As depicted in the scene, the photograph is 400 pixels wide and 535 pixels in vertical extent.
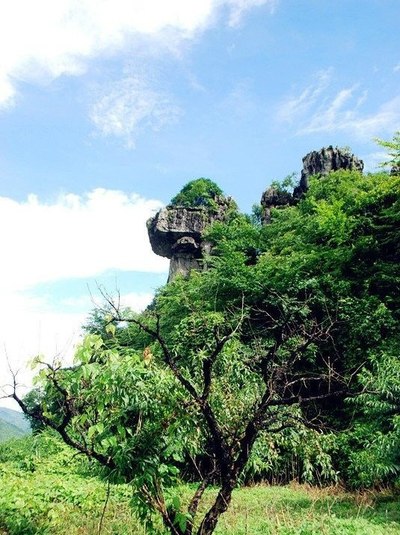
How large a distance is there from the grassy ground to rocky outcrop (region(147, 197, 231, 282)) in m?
24.1

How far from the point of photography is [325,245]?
19.8 meters

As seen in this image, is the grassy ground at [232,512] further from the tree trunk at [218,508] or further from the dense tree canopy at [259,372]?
the tree trunk at [218,508]

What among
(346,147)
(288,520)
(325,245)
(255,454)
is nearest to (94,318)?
(325,245)

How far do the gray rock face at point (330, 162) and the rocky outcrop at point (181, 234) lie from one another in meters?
8.77

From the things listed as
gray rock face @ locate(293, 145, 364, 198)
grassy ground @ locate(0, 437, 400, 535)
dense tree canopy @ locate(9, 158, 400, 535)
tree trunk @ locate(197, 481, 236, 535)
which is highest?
gray rock face @ locate(293, 145, 364, 198)

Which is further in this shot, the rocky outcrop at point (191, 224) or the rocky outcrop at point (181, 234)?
the rocky outcrop at point (181, 234)

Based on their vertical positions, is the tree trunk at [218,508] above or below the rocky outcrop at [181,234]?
below

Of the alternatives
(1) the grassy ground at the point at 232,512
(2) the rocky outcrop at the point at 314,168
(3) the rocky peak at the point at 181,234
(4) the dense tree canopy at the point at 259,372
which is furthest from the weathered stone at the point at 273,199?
(1) the grassy ground at the point at 232,512

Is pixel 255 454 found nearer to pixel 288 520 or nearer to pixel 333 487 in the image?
pixel 288 520

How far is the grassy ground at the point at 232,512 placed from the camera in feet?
23.9

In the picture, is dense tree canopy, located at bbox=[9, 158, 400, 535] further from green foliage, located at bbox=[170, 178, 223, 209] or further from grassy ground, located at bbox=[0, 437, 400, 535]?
green foliage, located at bbox=[170, 178, 223, 209]

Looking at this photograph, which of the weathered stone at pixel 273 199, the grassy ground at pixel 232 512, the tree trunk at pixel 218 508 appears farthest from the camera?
the weathered stone at pixel 273 199

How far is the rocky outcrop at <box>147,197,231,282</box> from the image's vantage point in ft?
118

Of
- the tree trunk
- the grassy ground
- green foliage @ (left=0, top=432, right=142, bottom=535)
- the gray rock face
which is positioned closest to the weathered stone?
the gray rock face
